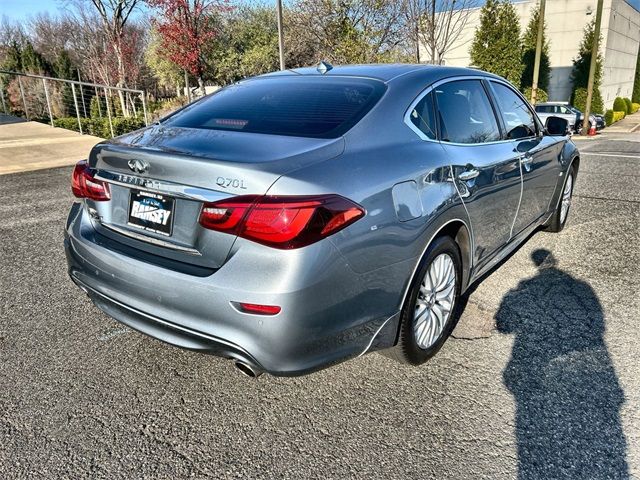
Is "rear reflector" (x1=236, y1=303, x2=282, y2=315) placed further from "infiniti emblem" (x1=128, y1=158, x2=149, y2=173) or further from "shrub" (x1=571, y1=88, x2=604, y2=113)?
"shrub" (x1=571, y1=88, x2=604, y2=113)

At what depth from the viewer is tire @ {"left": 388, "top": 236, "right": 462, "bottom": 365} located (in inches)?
99.2

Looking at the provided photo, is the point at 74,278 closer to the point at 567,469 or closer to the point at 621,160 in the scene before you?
the point at 567,469

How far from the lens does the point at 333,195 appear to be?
6.61ft

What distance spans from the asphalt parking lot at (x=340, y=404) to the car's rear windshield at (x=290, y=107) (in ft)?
4.32

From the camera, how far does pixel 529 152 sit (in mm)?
3855

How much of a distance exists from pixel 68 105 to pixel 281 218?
69.9 feet

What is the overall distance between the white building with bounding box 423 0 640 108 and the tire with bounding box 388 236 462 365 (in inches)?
1300

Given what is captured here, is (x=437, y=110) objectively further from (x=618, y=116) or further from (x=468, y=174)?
(x=618, y=116)

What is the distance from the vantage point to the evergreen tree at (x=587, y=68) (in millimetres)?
30781

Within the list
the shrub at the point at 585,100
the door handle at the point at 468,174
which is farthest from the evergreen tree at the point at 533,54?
the door handle at the point at 468,174

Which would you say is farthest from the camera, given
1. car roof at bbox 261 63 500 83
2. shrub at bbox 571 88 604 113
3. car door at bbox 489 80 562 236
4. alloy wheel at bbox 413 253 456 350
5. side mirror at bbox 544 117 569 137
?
shrub at bbox 571 88 604 113

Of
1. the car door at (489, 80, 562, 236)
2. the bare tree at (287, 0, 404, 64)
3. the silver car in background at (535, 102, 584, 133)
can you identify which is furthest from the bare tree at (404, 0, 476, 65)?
the car door at (489, 80, 562, 236)

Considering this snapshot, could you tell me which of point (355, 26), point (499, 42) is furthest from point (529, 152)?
point (499, 42)

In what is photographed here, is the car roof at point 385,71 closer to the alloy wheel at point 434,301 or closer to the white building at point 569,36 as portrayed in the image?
the alloy wheel at point 434,301
